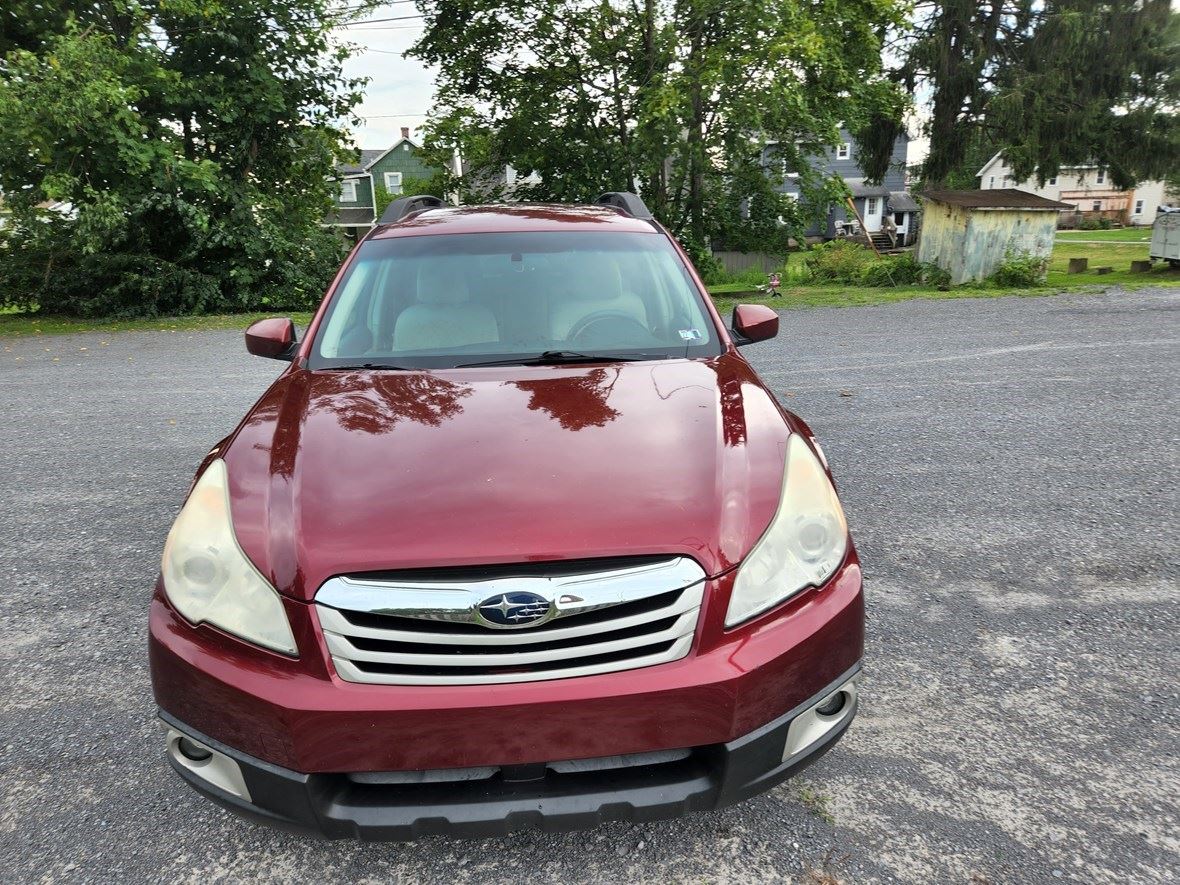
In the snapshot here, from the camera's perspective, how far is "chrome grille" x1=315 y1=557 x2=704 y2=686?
1.79m

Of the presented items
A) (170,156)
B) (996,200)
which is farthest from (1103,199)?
(170,156)

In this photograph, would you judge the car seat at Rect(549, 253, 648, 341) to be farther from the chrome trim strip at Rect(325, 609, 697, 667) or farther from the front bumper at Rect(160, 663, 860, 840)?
the front bumper at Rect(160, 663, 860, 840)

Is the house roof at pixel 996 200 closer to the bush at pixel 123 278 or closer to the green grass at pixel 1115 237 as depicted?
the bush at pixel 123 278

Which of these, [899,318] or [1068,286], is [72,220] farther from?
[1068,286]

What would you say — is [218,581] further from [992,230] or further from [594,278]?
[992,230]

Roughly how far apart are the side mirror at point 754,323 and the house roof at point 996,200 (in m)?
14.4

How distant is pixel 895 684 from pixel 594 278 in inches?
76.9

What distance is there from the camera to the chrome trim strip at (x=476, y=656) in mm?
1786

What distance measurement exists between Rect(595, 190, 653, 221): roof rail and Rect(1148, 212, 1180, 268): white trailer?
18.2 metres

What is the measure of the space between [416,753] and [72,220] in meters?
15.6

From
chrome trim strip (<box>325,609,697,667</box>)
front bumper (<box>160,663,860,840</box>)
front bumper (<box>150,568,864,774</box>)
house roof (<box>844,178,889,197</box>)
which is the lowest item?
front bumper (<box>160,663,860,840</box>)

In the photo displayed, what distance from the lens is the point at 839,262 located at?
19.6 metres

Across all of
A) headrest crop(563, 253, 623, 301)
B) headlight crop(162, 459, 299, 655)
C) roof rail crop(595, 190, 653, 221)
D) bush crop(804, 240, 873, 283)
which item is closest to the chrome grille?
headlight crop(162, 459, 299, 655)

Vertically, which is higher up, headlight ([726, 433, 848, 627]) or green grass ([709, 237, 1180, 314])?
headlight ([726, 433, 848, 627])
